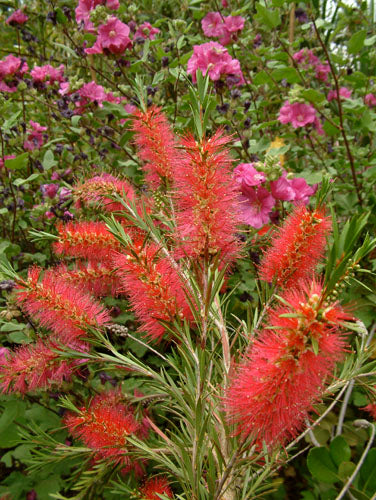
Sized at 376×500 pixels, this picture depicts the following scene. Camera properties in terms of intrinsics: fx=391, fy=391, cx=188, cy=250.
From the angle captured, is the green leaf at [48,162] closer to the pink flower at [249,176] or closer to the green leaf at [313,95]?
the pink flower at [249,176]

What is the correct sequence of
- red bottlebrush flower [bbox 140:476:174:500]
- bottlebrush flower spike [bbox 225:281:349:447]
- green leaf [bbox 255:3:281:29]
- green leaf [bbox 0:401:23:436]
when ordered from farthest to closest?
green leaf [bbox 255:3:281:29], green leaf [bbox 0:401:23:436], red bottlebrush flower [bbox 140:476:174:500], bottlebrush flower spike [bbox 225:281:349:447]

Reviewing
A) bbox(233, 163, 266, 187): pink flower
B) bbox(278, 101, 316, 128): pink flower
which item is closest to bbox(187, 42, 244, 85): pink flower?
bbox(278, 101, 316, 128): pink flower

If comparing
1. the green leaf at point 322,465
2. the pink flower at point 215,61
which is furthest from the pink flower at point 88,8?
the green leaf at point 322,465

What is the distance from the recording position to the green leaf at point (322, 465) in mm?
700

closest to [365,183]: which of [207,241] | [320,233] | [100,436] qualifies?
[320,233]

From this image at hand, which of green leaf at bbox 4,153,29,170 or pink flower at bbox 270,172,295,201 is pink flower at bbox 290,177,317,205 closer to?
pink flower at bbox 270,172,295,201

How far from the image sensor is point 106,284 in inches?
28.6

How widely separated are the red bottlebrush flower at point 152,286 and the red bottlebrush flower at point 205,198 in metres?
0.06

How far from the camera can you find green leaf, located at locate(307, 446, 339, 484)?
0.70 m

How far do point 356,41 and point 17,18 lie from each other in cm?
104

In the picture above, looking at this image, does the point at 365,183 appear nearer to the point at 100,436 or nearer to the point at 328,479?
the point at 328,479

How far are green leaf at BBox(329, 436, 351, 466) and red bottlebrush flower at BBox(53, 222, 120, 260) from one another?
1.70ft

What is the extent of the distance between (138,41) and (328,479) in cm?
130

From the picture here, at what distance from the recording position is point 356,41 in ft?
3.55
